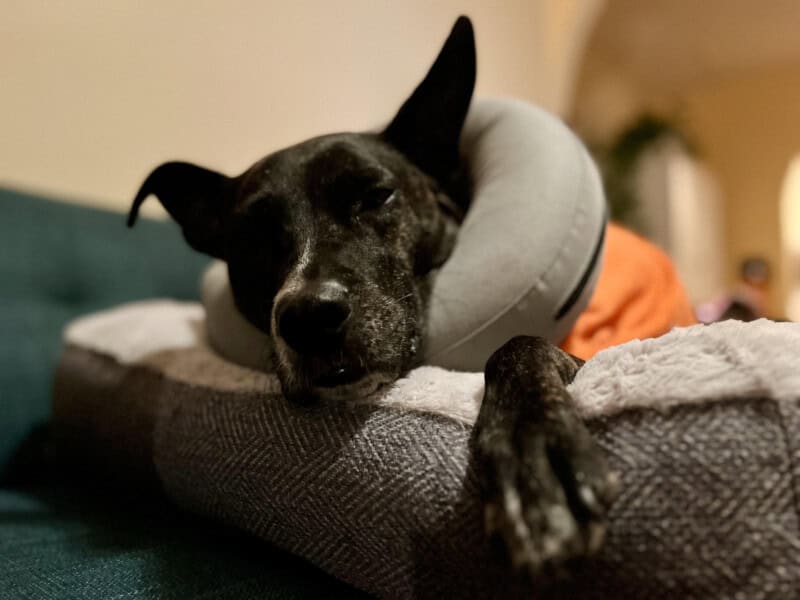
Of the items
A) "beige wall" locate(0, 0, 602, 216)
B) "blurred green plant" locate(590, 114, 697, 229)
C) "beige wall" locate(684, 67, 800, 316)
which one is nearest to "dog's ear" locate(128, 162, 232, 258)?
"beige wall" locate(0, 0, 602, 216)

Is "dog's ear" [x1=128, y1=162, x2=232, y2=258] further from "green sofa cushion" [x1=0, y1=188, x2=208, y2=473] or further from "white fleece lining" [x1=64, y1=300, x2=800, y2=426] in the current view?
"green sofa cushion" [x1=0, y1=188, x2=208, y2=473]

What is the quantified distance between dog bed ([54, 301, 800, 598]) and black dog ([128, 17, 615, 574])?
0.04 metres

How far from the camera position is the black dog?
63cm

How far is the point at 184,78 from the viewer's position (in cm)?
237

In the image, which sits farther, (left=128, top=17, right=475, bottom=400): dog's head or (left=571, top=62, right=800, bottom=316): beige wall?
(left=571, top=62, right=800, bottom=316): beige wall

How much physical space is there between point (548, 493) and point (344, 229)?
0.65m

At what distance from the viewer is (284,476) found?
3.05ft

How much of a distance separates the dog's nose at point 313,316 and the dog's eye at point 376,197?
0.95 ft

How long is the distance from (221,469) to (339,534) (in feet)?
0.90

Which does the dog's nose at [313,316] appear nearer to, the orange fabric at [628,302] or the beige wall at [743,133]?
the orange fabric at [628,302]

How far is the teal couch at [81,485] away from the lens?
925 millimetres

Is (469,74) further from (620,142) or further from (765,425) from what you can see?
(620,142)

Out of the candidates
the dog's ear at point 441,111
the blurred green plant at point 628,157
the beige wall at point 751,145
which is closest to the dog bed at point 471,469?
the dog's ear at point 441,111

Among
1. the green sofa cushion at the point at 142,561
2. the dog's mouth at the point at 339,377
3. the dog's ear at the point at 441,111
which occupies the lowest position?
the green sofa cushion at the point at 142,561
